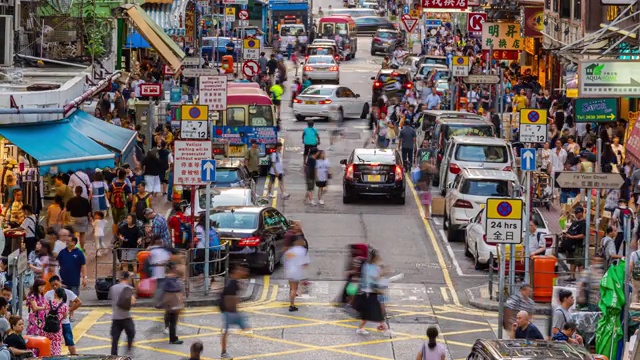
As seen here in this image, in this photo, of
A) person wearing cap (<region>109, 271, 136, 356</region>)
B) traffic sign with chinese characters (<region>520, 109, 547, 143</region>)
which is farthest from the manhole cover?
person wearing cap (<region>109, 271, 136, 356</region>)

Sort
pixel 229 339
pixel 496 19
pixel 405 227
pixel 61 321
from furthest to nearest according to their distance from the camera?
pixel 496 19 < pixel 405 227 < pixel 229 339 < pixel 61 321

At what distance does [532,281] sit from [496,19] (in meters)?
35.2

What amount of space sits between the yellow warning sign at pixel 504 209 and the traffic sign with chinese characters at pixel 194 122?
7.30 meters

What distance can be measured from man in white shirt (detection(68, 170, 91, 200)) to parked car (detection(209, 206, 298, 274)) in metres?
3.59

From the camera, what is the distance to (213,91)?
99.6ft

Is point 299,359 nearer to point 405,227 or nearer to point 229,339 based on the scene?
point 229,339

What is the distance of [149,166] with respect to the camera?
3553 cm

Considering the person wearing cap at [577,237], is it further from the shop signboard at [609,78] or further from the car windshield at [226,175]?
the car windshield at [226,175]

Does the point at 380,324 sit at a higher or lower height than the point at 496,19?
lower

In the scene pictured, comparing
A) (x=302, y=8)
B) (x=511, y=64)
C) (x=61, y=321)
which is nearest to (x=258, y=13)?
(x=302, y=8)

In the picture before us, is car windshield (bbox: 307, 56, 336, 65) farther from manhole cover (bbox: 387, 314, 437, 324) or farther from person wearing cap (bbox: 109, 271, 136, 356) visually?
person wearing cap (bbox: 109, 271, 136, 356)

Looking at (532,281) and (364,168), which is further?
(364,168)

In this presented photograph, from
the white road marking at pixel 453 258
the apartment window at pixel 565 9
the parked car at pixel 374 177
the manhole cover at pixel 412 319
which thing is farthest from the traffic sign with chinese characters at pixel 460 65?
the manhole cover at pixel 412 319

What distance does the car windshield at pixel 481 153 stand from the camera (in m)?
35.7
